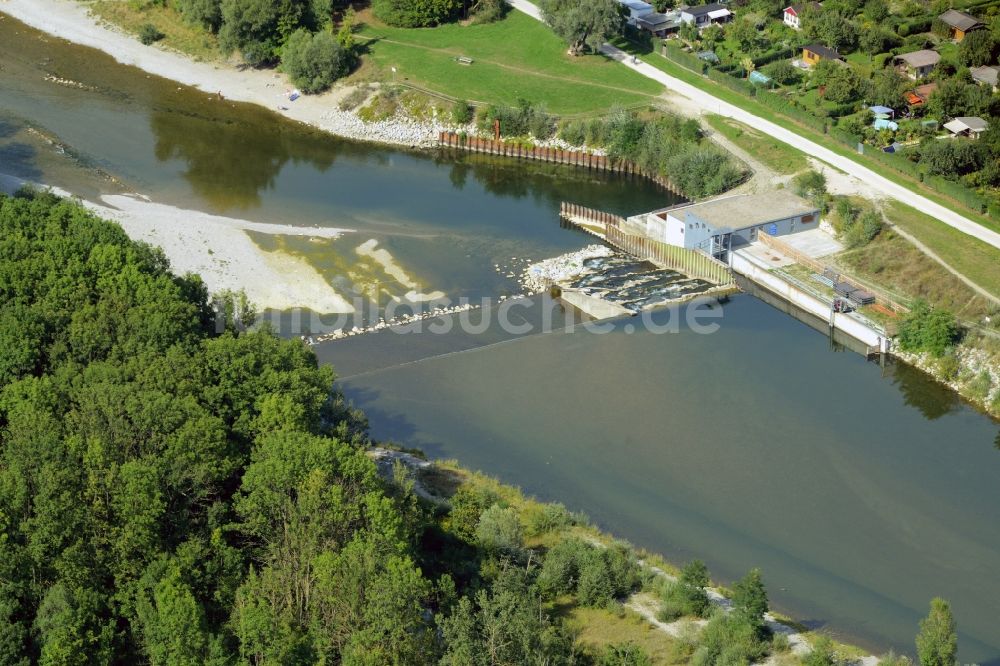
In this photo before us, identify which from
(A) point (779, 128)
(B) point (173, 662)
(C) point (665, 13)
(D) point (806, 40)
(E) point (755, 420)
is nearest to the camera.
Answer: (B) point (173, 662)

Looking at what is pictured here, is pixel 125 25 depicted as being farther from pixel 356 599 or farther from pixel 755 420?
pixel 356 599

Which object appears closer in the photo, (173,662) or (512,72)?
(173,662)

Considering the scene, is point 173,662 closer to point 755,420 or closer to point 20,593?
point 20,593

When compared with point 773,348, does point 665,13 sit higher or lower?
higher

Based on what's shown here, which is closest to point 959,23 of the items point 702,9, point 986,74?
point 986,74

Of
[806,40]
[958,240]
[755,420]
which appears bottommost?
[755,420]

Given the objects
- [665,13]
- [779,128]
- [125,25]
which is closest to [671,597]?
[779,128]

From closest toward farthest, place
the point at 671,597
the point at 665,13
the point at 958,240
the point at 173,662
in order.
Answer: the point at 173,662
the point at 671,597
the point at 958,240
the point at 665,13

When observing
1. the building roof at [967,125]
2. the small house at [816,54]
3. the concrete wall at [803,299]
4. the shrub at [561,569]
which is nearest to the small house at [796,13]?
the small house at [816,54]
